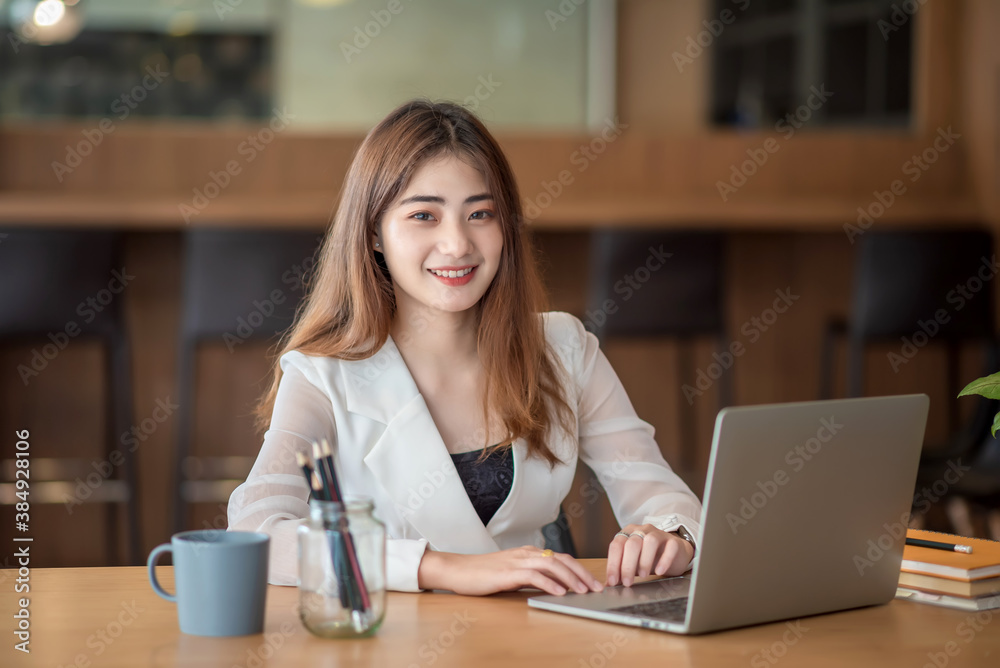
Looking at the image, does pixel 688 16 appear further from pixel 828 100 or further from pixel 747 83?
pixel 828 100

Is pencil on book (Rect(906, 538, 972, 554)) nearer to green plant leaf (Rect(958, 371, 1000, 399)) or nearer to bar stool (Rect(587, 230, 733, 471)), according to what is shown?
green plant leaf (Rect(958, 371, 1000, 399))

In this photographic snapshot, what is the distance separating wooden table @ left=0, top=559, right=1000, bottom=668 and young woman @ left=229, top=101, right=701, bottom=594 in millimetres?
293

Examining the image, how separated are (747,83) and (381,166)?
3.97 metres

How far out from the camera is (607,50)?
5094 millimetres

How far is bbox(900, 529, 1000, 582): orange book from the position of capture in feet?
3.65

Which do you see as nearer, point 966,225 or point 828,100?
point 966,225

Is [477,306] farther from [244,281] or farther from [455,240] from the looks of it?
[244,281]

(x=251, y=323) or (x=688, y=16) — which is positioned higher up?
(x=688, y=16)

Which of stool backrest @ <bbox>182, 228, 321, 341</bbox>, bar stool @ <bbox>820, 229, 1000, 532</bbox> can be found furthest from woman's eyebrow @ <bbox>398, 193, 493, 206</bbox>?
bar stool @ <bbox>820, 229, 1000, 532</bbox>

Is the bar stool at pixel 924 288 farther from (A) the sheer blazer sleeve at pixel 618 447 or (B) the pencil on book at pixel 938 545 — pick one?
(B) the pencil on book at pixel 938 545

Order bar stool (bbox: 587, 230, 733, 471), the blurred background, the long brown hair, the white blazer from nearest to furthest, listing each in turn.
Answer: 1. the white blazer
2. the long brown hair
3. the blurred background
4. bar stool (bbox: 587, 230, 733, 471)

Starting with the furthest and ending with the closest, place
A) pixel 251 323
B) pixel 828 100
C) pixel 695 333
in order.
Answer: pixel 828 100 < pixel 695 333 < pixel 251 323

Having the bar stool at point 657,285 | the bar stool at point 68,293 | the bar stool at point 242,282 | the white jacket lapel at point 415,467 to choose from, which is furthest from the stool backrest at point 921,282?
the white jacket lapel at point 415,467

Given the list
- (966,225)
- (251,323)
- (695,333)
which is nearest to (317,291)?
(251,323)
